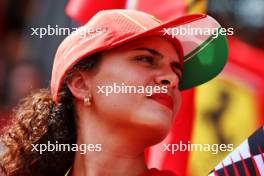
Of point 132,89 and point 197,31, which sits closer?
point 132,89

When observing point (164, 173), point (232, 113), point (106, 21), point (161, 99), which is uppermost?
point (106, 21)

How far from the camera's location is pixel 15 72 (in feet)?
10.1

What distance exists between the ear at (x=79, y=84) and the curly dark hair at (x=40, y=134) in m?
0.01

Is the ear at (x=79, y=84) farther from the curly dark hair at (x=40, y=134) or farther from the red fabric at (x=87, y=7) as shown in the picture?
the red fabric at (x=87, y=7)

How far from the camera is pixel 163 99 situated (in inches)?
65.7

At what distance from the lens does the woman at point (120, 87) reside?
1660mm

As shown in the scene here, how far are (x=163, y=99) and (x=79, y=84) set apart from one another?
8.6 inches

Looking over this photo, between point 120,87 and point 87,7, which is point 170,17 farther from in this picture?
point 120,87

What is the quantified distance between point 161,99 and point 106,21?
0.75 feet

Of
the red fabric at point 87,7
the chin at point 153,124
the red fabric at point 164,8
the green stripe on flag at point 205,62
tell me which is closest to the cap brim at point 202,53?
the green stripe on flag at point 205,62

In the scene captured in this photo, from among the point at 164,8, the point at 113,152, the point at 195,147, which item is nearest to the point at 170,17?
the point at 164,8

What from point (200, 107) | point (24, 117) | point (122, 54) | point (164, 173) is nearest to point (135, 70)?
point (122, 54)

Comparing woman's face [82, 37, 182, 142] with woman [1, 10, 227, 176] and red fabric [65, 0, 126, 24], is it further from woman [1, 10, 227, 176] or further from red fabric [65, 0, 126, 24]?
red fabric [65, 0, 126, 24]

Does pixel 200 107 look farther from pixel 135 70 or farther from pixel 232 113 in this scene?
pixel 135 70
